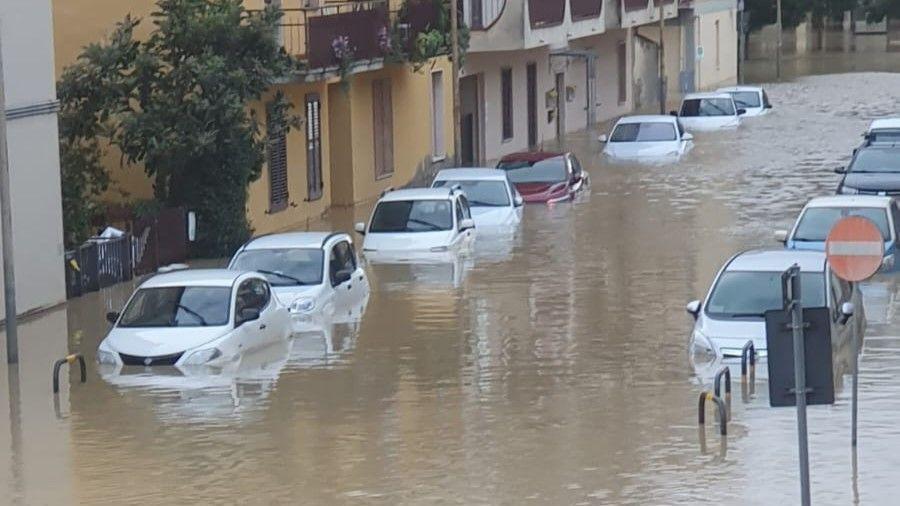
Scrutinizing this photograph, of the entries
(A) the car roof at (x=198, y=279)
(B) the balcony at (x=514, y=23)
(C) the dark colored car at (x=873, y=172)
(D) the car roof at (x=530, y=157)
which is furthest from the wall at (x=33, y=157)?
(B) the balcony at (x=514, y=23)

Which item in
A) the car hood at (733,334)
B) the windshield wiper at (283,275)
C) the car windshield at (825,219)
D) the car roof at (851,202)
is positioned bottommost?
the car hood at (733,334)

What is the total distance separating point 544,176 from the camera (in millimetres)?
42656

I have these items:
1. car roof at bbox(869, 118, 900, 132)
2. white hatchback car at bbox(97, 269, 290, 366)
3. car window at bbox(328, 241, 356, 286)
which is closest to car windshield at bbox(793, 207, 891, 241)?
car window at bbox(328, 241, 356, 286)

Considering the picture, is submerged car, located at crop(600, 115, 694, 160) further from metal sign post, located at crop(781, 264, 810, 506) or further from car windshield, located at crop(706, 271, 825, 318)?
metal sign post, located at crop(781, 264, 810, 506)

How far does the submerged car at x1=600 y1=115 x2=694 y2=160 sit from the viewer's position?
5212 cm

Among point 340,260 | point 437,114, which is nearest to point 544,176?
point 437,114

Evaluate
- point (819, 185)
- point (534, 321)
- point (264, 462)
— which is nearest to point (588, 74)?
point (819, 185)

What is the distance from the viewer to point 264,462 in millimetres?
18125

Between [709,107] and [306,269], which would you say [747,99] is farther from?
[306,269]

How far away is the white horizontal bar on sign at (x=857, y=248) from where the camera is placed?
15.4 metres

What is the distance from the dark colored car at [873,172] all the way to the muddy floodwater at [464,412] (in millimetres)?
4680

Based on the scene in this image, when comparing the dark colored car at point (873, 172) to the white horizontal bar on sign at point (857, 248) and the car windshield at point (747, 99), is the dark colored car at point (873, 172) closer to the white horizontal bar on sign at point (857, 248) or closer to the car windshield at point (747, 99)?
the white horizontal bar on sign at point (857, 248)

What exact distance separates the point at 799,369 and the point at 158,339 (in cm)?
1198

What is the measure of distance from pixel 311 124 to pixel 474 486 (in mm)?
23929
